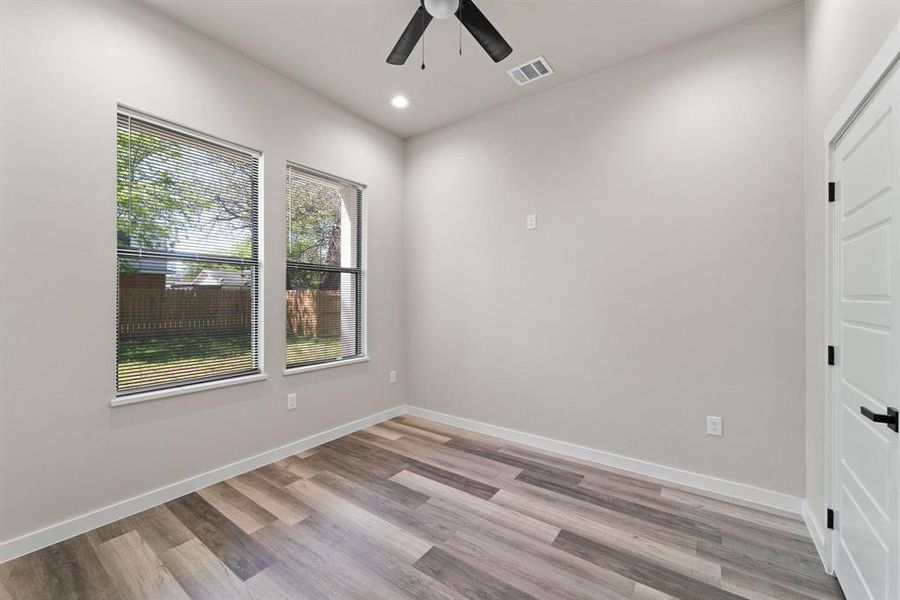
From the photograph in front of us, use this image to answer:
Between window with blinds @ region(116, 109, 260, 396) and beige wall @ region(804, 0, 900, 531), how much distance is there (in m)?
3.33

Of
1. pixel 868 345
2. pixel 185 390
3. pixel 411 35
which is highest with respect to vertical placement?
pixel 411 35

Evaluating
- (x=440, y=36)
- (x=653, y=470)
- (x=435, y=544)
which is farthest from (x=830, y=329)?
(x=440, y=36)

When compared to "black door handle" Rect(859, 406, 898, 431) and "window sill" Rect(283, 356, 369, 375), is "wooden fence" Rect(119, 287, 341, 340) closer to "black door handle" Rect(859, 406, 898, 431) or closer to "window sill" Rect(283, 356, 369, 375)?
"window sill" Rect(283, 356, 369, 375)

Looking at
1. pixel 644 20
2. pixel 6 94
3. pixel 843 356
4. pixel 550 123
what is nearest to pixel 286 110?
pixel 6 94

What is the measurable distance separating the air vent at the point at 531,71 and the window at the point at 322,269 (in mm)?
1699

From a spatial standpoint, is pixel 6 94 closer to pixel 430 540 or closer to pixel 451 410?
pixel 430 540

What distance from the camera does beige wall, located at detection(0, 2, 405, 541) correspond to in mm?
1856

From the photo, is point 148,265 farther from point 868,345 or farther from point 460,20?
point 868,345

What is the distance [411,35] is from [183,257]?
1.95 m

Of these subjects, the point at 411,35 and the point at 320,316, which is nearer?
the point at 411,35

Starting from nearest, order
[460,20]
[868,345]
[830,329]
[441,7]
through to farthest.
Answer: [868,345] → [830,329] → [441,7] → [460,20]

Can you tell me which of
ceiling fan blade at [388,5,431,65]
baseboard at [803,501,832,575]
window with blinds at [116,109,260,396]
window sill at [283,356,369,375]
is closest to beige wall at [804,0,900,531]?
baseboard at [803,501,832,575]

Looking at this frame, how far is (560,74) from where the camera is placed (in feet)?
9.66

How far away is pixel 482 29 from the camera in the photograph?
199 centimetres
